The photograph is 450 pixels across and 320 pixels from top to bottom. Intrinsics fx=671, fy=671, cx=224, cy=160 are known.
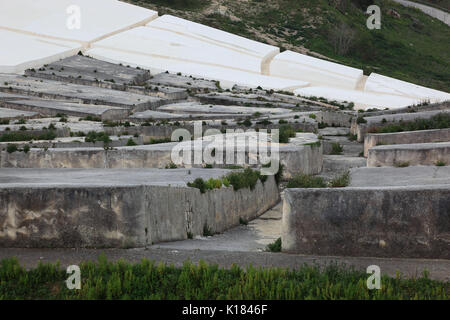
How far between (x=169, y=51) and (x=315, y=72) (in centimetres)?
770

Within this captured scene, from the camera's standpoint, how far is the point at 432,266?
478 centimetres

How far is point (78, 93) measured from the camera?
23.8 meters

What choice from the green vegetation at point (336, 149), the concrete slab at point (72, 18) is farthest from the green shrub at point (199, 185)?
the concrete slab at point (72, 18)

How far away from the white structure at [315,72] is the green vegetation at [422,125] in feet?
62.2

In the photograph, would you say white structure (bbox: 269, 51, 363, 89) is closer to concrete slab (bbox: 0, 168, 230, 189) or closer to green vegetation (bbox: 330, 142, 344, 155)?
green vegetation (bbox: 330, 142, 344, 155)

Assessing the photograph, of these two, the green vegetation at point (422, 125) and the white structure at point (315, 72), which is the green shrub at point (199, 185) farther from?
the white structure at point (315, 72)

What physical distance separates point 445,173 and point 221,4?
45.6m

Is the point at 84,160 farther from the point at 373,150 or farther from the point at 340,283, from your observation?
the point at 340,283

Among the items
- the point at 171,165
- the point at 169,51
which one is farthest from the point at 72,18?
the point at 171,165

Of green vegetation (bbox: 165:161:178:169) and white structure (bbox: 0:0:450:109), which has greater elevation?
white structure (bbox: 0:0:450:109)

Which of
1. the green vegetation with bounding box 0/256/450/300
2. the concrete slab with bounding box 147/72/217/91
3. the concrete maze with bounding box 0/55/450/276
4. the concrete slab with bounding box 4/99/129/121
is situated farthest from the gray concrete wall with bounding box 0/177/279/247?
the concrete slab with bounding box 147/72/217/91

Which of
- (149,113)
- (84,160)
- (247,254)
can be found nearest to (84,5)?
(149,113)

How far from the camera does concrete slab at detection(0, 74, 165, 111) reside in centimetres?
2245

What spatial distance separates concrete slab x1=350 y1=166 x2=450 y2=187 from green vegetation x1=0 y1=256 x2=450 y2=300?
245 centimetres
